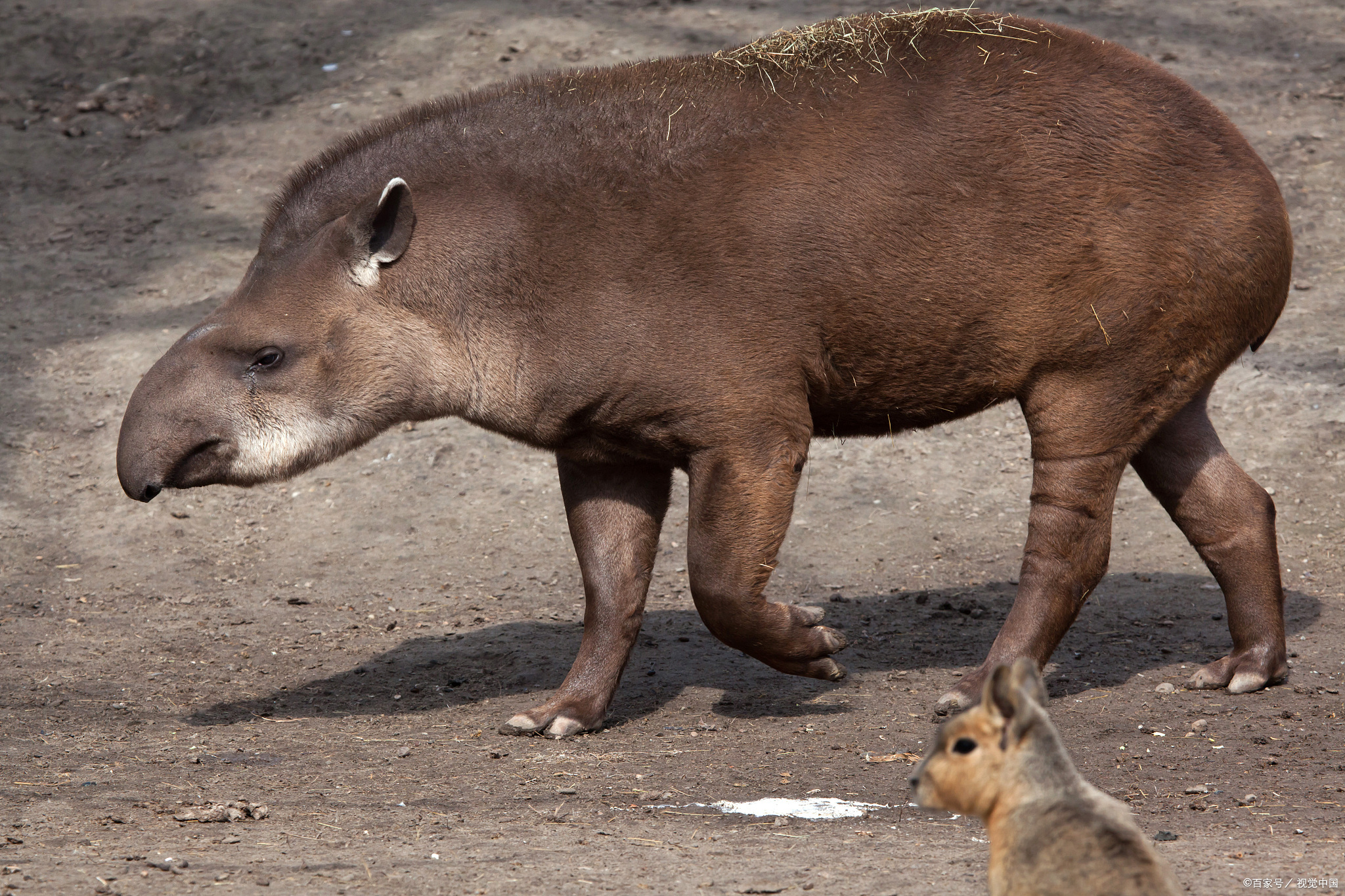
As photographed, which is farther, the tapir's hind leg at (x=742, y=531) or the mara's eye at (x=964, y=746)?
the tapir's hind leg at (x=742, y=531)

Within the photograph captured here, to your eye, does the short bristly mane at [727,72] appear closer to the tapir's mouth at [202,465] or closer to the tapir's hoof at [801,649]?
the tapir's mouth at [202,465]

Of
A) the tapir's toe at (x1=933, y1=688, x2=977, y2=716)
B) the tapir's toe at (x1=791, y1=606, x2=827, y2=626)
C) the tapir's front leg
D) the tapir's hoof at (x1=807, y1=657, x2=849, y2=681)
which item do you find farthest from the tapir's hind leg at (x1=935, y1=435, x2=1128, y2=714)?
the tapir's front leg

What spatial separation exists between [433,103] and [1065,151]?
7.90 feet

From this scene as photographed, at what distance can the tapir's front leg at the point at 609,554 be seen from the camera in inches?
221

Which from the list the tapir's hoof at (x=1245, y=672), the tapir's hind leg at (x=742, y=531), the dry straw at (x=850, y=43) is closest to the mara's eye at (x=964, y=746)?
the tapir's hind leg at (x=742, y=531)

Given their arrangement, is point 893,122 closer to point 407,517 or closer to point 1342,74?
point 407,517

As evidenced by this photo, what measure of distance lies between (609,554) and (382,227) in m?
1.55

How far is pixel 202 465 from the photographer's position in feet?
16.9

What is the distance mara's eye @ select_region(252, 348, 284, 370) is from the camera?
5.14 m

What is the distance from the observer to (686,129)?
5262 millimetres

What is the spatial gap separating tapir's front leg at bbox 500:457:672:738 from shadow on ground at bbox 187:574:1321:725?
29 centimetres

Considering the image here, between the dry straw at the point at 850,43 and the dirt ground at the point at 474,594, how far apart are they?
2.51 metres

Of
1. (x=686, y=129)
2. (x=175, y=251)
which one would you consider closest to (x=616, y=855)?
(x=686, y=129)

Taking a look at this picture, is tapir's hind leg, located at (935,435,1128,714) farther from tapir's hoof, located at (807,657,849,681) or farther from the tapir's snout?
the tapir's snout
